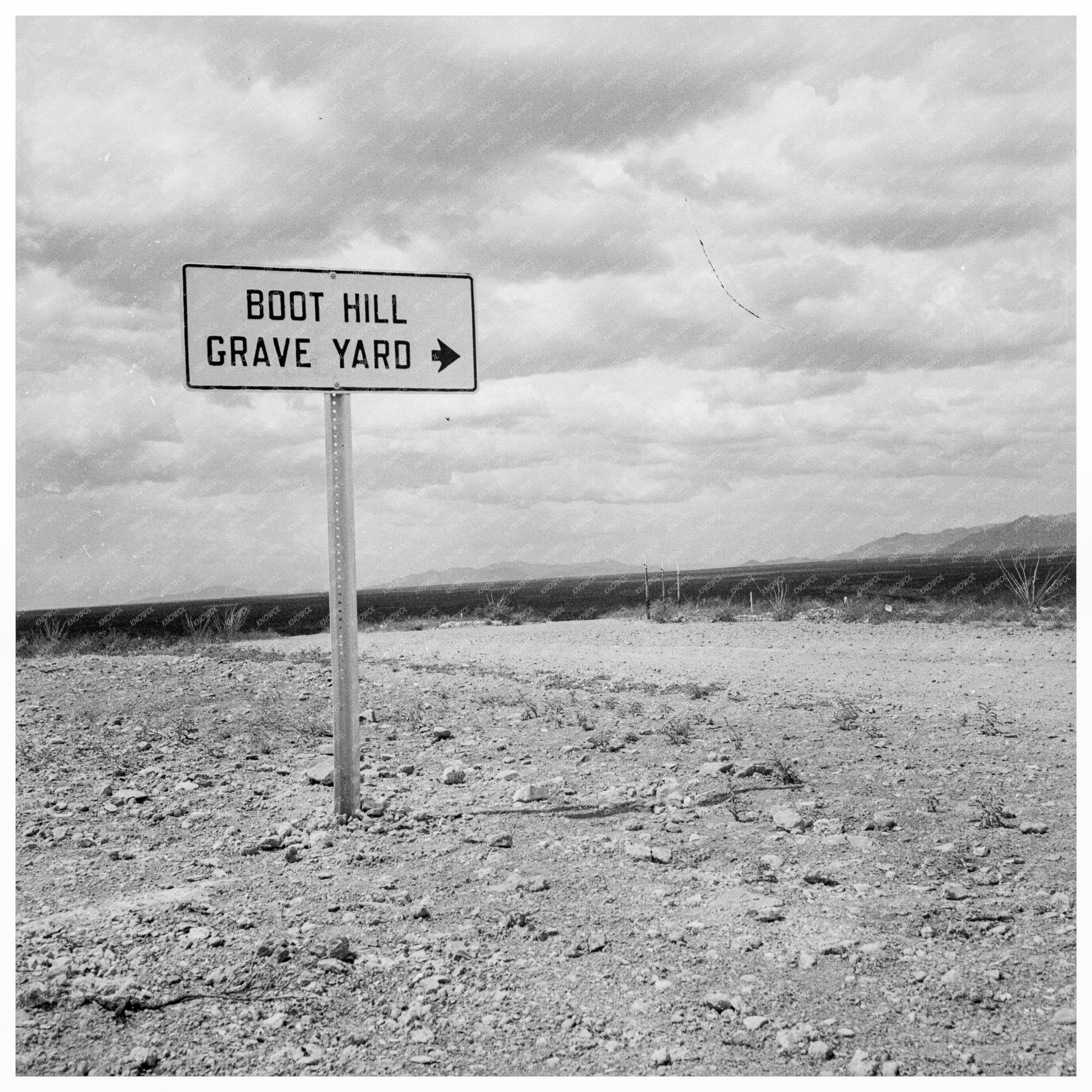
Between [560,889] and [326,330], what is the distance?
8.87 feet

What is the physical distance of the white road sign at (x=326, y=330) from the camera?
4418mm

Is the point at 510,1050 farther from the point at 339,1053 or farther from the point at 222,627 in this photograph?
the point at 222,627

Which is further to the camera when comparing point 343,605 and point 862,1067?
point 343,605

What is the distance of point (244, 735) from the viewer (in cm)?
671

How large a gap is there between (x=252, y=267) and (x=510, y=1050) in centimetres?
346

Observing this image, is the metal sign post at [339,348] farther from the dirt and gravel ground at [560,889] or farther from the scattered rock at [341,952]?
the scattered rock at [341,952]

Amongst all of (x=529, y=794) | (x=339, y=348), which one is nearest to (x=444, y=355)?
(x=339, y=348)

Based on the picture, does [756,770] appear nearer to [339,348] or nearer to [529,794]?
[529,794]

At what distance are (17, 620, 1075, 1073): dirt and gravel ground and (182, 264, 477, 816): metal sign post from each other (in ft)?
2.87

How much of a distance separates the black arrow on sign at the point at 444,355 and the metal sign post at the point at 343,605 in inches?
19.5

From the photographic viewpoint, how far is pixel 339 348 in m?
4.59

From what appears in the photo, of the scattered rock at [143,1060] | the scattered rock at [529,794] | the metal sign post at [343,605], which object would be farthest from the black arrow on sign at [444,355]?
the scattered rock at [143,1060]

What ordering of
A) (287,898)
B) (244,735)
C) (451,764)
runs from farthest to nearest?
(244,735) < (451,764) < (287,898)

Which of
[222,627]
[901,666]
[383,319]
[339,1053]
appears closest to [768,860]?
[339,1053]
